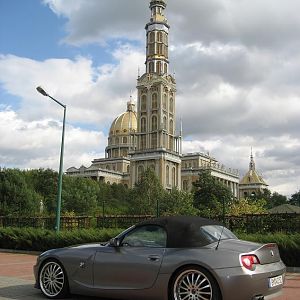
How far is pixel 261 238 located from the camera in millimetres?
14703

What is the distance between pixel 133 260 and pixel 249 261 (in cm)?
186

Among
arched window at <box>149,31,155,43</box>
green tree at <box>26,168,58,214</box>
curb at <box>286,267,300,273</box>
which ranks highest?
arched window at <box>149,31,155,43</box>

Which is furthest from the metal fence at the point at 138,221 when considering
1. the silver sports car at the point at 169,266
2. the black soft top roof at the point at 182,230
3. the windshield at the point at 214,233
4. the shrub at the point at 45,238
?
the black soft top roof at the point at 182,230

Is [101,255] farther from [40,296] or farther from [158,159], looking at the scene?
[158,159]

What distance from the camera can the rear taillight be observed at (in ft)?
21.9

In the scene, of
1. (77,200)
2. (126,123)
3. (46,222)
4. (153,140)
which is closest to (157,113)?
(153,140)

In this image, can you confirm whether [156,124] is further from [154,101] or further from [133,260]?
[133,260]

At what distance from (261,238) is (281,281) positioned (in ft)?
25.1

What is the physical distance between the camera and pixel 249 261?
6.73 metres

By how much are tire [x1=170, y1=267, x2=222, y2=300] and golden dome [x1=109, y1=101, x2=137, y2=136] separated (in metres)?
131

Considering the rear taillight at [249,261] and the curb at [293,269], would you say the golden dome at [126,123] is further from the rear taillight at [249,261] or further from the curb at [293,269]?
the rear taillight at [249,261]

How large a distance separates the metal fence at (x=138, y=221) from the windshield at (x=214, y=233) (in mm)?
9273

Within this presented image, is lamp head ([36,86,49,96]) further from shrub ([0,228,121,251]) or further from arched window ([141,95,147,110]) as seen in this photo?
arched window ([141,95,147,110])

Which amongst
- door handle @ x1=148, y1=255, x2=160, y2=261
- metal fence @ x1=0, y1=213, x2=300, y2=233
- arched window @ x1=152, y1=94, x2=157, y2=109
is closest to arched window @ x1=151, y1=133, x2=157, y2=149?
arched window @ x1=152, y1=94, x2=157, y2=109
